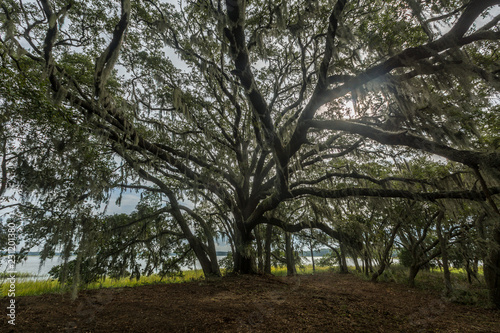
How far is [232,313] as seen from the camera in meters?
3.70

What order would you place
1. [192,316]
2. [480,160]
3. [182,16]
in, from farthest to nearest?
[182,16], [192,316], [480,160]

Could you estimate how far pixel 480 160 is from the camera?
109 inches

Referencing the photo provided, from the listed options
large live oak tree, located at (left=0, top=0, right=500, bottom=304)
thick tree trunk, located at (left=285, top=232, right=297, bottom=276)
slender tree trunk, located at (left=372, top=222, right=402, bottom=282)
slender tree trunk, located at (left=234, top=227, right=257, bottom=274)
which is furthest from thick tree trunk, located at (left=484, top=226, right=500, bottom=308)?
slender tree trunk, located at (left=234, top=227, right=257, bottom=274)

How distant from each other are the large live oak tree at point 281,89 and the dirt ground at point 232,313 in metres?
2.00

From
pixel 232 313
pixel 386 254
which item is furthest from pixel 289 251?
pixel 232 313

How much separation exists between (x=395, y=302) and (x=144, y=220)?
8.02m

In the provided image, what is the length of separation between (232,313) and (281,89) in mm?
7652

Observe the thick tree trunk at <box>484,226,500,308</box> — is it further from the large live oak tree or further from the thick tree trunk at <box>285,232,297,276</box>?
the thick tree trunk at <box>285,232,297,276</box>

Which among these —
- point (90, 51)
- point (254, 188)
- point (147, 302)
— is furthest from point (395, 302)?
point (90, 51)

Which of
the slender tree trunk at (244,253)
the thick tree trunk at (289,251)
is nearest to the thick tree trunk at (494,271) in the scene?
the thick tree trunk at (289,251)


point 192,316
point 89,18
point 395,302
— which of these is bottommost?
point 395,302

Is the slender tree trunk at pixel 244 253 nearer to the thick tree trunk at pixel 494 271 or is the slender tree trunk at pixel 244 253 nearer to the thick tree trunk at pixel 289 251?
the thick tree trunk at pixel 289 251

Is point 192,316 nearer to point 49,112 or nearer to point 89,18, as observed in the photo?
point 49,112

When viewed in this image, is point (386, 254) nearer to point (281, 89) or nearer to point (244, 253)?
point (244, 253)
